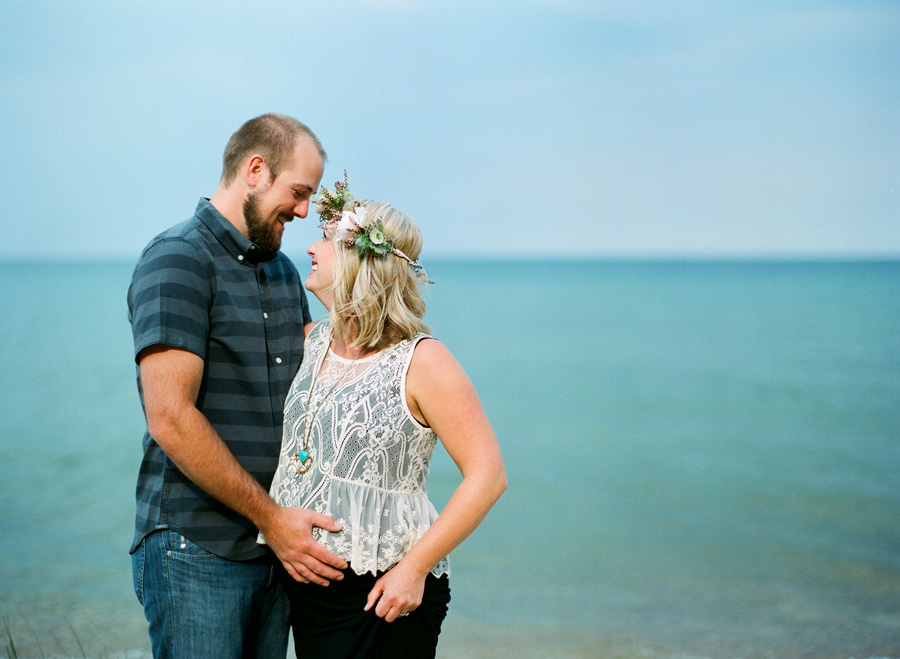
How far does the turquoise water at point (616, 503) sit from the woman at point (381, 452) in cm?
366

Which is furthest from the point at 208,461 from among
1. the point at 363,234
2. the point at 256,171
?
the point at 256,171

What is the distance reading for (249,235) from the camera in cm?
255

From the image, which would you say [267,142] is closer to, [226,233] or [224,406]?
[226,233]

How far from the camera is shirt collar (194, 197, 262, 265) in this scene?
8.11ft

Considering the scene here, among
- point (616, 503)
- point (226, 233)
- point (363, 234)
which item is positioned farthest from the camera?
point (616, 503)

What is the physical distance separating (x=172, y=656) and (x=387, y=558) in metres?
0.77

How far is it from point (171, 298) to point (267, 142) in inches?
25.6

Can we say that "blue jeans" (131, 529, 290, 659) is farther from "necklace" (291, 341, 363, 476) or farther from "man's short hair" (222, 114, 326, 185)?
"man's short hair" (222, 114, 326, 185)

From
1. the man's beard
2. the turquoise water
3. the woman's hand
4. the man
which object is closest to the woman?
the woman's hand

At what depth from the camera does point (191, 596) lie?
234 cm

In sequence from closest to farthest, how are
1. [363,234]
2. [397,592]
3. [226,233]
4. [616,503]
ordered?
[397,592]
[363,234]
[226,233]
[616,503]

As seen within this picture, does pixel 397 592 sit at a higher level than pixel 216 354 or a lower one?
lower

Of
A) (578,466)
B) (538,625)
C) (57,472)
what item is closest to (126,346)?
(57,472)

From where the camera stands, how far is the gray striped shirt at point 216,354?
89.0 inches
